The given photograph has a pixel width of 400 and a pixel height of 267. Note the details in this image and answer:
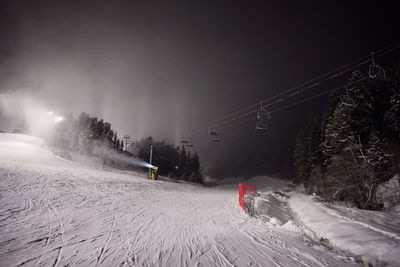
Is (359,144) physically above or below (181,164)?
above

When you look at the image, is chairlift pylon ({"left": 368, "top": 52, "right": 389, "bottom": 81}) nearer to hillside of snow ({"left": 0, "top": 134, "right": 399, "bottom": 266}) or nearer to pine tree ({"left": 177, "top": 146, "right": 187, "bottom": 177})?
hillside of snow ({"left": 0, "top": 134, "right": 399, "bottom": 266})

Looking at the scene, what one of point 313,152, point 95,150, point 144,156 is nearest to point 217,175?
→ point 144,156

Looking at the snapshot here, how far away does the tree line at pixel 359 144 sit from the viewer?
42.8 ft

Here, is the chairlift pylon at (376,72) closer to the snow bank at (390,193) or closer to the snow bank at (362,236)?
the snow bank at (362,236)

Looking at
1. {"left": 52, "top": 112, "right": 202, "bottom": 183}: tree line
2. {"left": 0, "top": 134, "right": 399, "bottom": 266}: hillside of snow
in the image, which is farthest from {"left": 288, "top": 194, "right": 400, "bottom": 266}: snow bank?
{"left": 52, "top": 112, "right": 202, "bottom": 183}: tree line

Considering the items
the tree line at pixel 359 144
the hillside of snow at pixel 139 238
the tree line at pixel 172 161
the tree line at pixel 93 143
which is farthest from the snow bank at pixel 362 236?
the tree line at pixel 172 161

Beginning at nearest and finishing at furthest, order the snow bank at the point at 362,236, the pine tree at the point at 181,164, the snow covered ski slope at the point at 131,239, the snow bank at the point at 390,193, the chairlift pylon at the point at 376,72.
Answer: the snow covered ski slope at the point at 131,239 < the snow bank at the point at 362,236 < the chairlift pylon at the point at 376,72 < the snow bank at the point at 390,193 < the pine tree at the point at 181,164

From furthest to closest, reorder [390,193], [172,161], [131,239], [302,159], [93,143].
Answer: [172,161], [93,143], [302,159], [390,193], [131,239]

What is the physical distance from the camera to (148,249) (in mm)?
4875

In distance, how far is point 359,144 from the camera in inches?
540

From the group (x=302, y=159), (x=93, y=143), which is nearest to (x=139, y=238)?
(x=302, y=159)

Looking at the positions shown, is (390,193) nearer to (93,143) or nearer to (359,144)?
(359,144)

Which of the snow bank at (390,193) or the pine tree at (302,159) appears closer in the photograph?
the snow bank at (390,193)

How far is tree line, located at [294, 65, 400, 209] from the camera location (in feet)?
42.8
